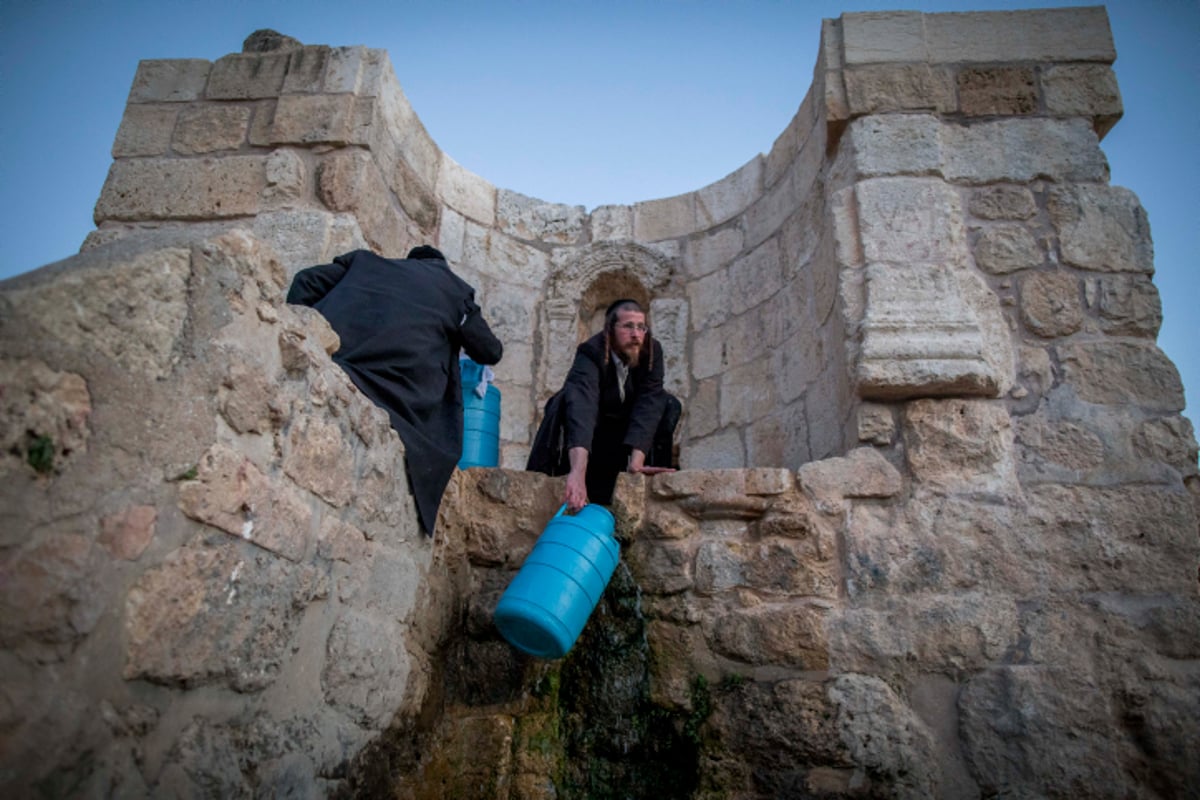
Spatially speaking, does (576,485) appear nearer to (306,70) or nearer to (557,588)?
(557,588)

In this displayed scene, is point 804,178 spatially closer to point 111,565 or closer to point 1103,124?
point 1103,124

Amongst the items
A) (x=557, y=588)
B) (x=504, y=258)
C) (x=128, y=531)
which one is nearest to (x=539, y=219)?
(x=504, y=258)

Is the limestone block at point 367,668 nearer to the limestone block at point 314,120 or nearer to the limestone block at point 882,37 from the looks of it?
the limestone block at point 314,120

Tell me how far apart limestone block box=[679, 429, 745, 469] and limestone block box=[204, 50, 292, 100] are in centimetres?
309

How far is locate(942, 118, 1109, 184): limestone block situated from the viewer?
334 cm

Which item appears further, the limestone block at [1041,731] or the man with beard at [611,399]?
the man with beard at [611,399]

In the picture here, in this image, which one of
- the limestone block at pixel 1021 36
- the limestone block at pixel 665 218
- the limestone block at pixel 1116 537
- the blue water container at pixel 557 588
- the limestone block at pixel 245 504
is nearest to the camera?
the limestone block at pixel 245 504

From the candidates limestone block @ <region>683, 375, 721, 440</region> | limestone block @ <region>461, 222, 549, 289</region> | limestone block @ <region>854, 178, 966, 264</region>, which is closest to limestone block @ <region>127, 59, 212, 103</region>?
limestone block @ <region>461, 222, 549, 289</region>

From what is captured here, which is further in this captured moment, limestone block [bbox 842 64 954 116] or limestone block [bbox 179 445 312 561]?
limestone block [bbox 842 64 954 116]

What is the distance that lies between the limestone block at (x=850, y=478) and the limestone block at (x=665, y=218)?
8.64 feet

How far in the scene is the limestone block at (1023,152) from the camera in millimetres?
3340

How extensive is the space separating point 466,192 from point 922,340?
10.6 ft

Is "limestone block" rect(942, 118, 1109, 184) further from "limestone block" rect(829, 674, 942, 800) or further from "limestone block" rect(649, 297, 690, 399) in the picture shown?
"limestone block" rect(829, 674, 942, 800)

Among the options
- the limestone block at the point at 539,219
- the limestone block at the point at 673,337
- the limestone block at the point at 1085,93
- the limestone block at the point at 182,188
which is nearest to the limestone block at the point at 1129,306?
the limestone block at the point at 1085,93
